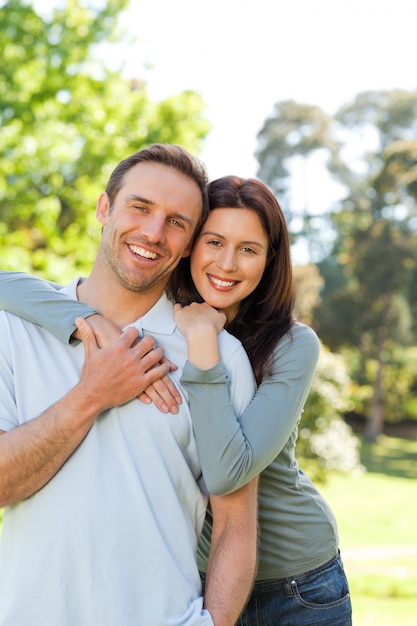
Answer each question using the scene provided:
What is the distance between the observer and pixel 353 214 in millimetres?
35500

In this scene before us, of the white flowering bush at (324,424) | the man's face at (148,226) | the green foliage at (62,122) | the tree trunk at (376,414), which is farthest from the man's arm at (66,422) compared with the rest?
the tree trunk at (376,414)

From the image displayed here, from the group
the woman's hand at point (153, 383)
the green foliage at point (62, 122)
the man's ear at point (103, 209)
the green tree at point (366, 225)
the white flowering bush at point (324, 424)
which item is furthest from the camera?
the green tree at point (366, 225)

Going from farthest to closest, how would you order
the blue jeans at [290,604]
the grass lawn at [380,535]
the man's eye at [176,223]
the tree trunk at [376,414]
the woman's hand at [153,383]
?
the tree trunk at [376,414]
the grass lawn at [380,535]
the blue jeans at [290,604]
the man's eye at [176,223]
the woman's hand at [153,383]

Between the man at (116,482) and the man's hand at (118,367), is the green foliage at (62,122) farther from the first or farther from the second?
the man's hand at (118,367)

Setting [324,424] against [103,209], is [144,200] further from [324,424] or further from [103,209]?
[324,424]

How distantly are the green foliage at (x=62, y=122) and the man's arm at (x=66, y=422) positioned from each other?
6.66 meters

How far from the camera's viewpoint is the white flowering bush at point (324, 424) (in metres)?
14.7

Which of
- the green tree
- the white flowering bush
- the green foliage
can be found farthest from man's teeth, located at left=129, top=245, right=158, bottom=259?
the green tree

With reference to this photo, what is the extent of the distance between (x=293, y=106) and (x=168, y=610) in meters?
37.0

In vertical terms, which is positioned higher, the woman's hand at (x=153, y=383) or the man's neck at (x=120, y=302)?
the man's neck at (x=120, y=302)

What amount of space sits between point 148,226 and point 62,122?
8.08 metres

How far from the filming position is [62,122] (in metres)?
9.84

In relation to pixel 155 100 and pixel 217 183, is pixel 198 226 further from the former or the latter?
pixel 155 100

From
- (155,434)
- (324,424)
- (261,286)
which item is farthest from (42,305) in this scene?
(324,424)
